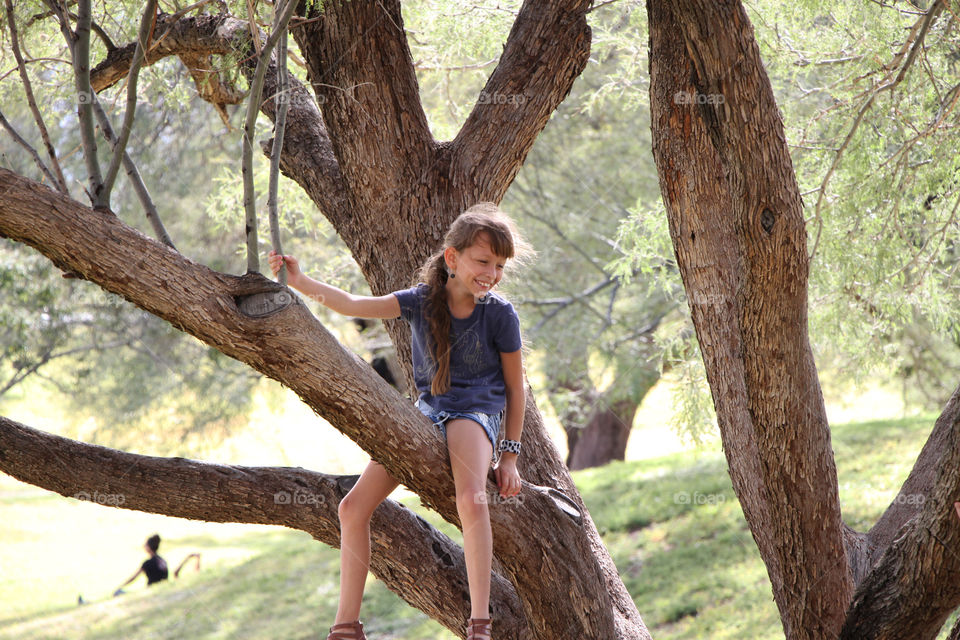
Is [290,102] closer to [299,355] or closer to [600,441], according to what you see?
[299,355]

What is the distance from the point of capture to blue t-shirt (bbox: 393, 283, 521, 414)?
2.55 m

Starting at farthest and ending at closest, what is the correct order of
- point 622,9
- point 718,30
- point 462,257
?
point 622,9, point 462,257, point 718,30

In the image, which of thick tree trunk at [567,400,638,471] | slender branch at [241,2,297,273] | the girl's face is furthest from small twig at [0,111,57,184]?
thick tree trunk at [567,400,638,471]

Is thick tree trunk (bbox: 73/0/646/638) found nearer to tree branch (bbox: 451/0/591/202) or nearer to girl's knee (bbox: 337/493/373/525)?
tree branch (bbox: 451/0/591/202)

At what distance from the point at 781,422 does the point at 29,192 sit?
2.16 metres

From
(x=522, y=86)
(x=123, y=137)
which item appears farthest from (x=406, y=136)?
(x=123, y=137)

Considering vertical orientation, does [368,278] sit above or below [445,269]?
above

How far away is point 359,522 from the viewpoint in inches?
100

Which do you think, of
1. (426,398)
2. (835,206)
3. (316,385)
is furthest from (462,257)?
(835,206)

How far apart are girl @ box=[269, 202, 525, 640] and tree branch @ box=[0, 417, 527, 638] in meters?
0.22

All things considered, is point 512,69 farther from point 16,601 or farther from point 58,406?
point 58,406

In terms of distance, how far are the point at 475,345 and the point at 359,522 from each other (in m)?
0.62

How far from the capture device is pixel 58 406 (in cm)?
1352

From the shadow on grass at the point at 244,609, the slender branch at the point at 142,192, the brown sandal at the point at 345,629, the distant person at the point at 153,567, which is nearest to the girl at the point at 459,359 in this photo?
the brown sandal at the point at 345,629
